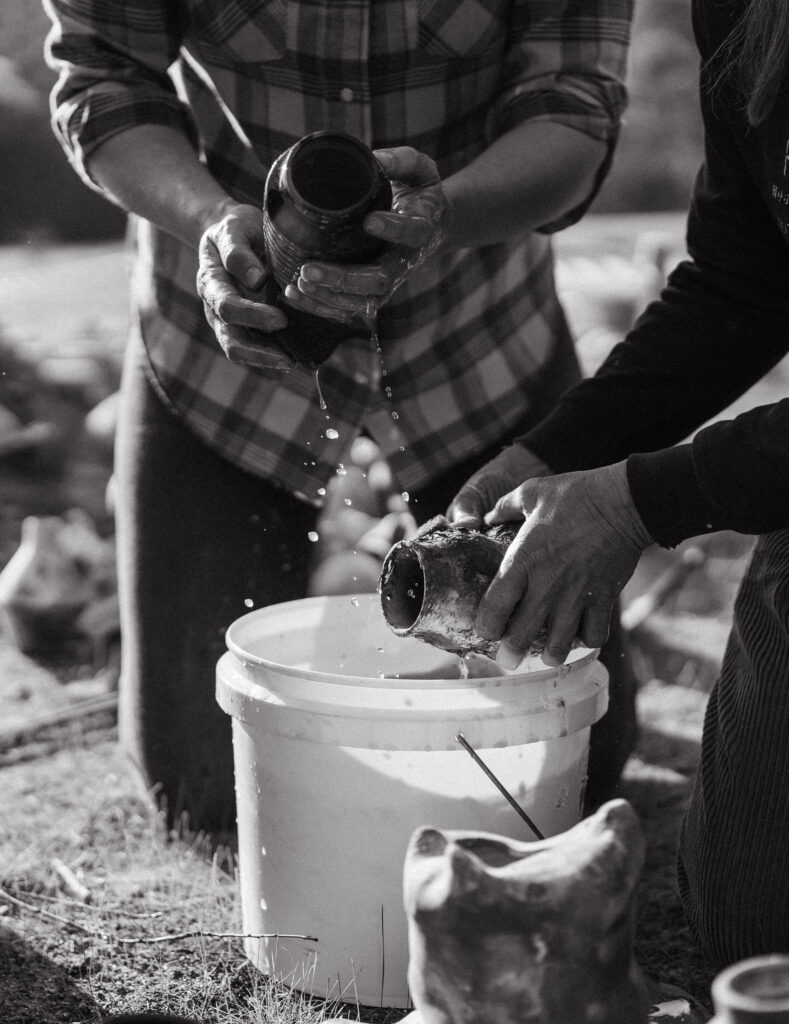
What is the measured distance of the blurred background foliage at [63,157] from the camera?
5625 mm

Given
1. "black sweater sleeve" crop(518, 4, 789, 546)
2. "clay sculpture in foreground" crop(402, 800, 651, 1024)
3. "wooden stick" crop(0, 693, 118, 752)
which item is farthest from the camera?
"wooden stick" crop(0, 693, 118, 752)

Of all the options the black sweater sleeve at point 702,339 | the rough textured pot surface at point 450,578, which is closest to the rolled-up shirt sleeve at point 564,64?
the black sweater sleeve at point 702,339

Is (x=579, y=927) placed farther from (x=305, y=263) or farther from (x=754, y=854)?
(x=305, y=263)

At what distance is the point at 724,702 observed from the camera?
5.21 ft

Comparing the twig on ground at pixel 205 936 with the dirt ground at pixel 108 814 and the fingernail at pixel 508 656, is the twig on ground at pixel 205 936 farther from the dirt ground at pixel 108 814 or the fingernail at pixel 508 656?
the fingernail at pixel 508 656

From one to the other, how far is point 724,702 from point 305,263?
78cm

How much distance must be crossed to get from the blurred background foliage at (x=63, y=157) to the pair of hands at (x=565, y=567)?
3.23 metres

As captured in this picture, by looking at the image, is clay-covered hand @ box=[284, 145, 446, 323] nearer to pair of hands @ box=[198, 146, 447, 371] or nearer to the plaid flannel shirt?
pair of hands @ box=[198, 146, 447, 371]

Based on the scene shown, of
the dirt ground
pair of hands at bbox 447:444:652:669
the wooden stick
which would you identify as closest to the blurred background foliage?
the dirt ground

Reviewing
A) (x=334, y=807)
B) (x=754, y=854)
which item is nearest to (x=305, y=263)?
(x=334, y=807)

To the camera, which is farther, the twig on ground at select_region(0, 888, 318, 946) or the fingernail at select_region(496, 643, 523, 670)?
the twig on ground at select_region(0, 888, 318, 946)

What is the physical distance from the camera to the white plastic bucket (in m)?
1.45

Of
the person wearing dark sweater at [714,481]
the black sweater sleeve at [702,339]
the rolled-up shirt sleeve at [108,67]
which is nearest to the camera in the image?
the person wearing dark sweater at [714,481]

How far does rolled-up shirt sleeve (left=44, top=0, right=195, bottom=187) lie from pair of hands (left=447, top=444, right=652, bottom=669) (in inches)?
40.1
